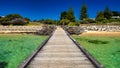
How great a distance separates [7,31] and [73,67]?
38.5m

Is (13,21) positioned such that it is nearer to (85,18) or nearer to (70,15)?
(70,15)

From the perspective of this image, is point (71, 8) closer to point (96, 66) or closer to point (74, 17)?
point (74, 17)

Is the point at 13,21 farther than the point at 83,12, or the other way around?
the point at 83,12

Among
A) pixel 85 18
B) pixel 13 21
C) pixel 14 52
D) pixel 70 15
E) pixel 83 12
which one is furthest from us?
pixel 83 12

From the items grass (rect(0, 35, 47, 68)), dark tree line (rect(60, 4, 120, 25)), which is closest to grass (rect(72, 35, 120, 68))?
grass (rect(0, 35, 47, 68))

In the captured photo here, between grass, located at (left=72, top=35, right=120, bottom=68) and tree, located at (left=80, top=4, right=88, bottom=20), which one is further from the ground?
tree, located at (left=80, top=4, right=88, bottom=20)

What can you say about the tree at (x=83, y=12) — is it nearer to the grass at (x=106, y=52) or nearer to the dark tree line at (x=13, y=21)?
the dark tree line at (x=13, y=21)

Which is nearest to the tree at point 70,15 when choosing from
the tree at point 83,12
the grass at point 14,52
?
the tree at point 83,12

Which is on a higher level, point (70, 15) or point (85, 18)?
point (70, 15)

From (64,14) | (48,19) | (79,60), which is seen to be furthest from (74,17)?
(79,60)

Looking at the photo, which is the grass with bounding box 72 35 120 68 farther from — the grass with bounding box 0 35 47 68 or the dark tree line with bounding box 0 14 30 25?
the dark tree line with bounding box 0 14 30 25

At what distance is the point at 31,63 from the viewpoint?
10.8m

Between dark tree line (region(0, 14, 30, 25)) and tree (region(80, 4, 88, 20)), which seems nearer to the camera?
dark tree line (region(0, 14, 30, 25))

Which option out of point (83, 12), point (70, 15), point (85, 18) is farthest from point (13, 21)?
point (83, 12)
